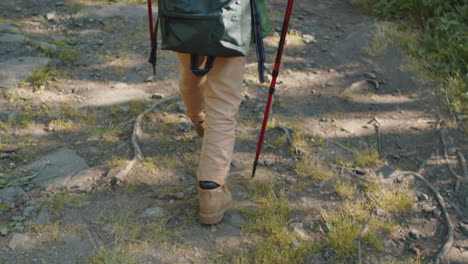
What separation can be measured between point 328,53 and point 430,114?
1.83m

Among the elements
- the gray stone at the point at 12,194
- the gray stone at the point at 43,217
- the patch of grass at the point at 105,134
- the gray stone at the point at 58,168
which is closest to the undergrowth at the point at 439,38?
the patch of grass at the point at 105,134

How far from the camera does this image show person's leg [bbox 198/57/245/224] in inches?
129

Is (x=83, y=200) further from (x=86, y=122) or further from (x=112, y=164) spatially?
(x=86, y=122)

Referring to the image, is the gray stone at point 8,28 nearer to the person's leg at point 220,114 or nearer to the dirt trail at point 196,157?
the dirt trail at point 196,157

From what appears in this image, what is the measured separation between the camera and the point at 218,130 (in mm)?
3361

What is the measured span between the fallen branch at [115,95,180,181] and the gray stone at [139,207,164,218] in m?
0.44

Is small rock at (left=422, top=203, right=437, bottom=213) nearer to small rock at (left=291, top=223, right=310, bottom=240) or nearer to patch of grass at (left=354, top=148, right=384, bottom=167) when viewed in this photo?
patch of grass at (left=354, top=148, right=384, bottom=167)

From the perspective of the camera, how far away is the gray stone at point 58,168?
12.8 ft

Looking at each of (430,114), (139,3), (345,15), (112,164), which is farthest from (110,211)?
(345,15)

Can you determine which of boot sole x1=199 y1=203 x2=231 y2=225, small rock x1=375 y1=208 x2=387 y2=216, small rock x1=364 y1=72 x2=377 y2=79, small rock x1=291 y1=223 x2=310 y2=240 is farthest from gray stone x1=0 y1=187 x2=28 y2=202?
small rock x1=364 y1=72 x2=377 y2=79

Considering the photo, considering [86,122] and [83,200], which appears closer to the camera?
[83,200]

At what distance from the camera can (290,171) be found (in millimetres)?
4234

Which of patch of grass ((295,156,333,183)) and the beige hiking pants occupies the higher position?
the beige hiking pants

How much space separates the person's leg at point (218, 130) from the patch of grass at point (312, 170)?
95cm
